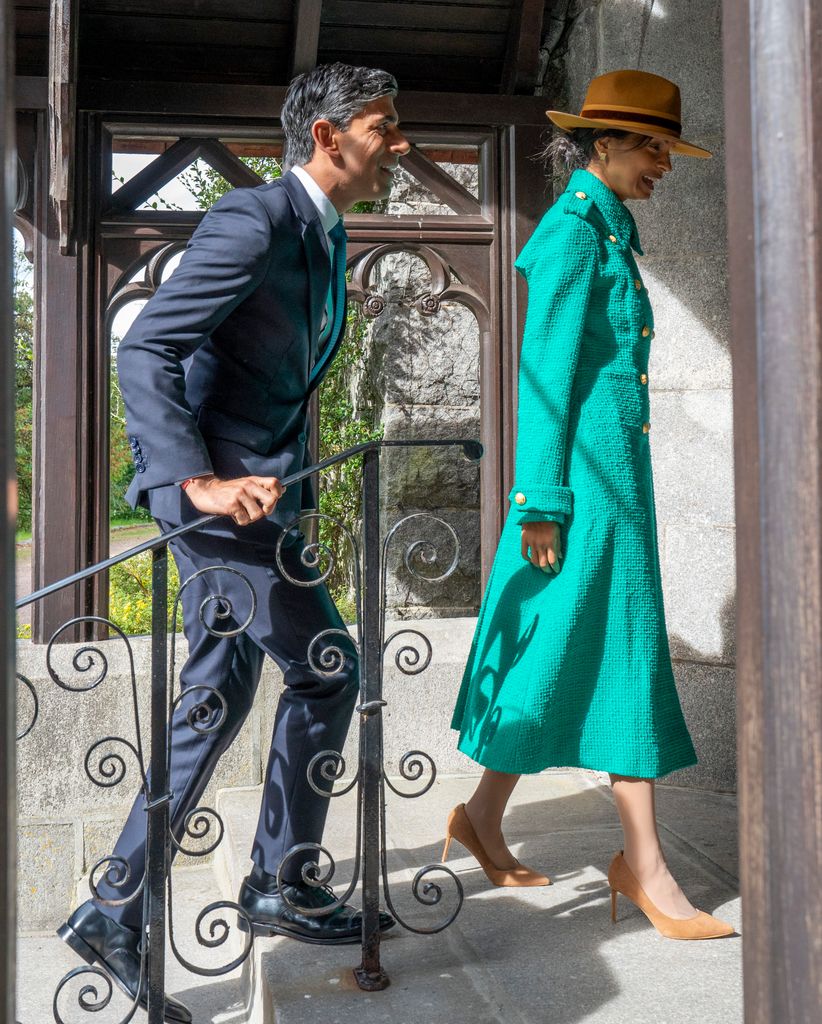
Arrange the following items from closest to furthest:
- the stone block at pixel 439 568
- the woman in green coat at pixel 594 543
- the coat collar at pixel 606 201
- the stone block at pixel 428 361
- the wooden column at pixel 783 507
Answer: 1. the wooden column at pixel 783 507
2. the woman in green coat at pixel 594 543
3. the coat collar at pixel 606 201
4. the stone block at pixel 439 568
5. the stone block at pixel 428 361

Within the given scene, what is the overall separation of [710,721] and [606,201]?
1.87 m

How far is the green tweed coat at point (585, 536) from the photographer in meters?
2.51

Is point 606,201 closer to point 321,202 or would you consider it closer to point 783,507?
point 321,202

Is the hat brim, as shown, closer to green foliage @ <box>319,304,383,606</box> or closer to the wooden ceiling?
the wooden ceiling

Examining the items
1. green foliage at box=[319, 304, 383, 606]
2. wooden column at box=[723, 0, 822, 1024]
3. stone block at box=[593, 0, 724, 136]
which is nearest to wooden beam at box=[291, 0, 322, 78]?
stone block at box=[593, 0, 724, 136]

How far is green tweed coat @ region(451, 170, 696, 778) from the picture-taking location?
2.51 meters

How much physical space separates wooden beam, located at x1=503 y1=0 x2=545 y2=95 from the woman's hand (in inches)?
92.3

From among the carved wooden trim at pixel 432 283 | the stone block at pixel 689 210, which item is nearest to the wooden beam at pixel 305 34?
the carved wooden trim at pixel 432 283

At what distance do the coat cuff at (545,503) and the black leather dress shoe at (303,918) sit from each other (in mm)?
967

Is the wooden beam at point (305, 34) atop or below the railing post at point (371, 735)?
atop

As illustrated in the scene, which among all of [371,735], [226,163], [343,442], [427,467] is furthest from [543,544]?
[343,442]

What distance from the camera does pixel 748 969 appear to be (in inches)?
41.4

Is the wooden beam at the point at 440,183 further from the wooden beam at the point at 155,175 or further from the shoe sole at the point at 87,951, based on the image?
the shoe sole at the point at 87,951

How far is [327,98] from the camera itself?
8.44ft
